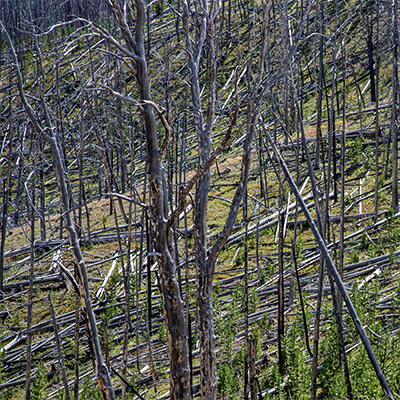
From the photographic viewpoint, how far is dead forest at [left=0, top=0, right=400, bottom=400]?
3.66 meters

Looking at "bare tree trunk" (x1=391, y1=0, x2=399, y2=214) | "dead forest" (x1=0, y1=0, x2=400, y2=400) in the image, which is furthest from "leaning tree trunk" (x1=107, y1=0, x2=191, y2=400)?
"bare tree trunk" (x1=391, y1=0, x2=399, y2=214)

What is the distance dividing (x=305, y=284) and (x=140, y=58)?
6116mm

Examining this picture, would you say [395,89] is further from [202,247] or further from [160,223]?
[160,223]

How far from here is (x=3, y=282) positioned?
35.1 ft

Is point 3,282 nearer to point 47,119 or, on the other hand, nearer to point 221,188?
point 221,188

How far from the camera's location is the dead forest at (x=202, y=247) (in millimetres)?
3663

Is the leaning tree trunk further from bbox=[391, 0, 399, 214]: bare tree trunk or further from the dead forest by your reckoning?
bbox=[391, 0, 399, 214]: bare tree trunk

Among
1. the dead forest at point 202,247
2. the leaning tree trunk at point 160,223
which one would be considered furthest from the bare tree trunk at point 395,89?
the leaning tree trunk at point 160,223

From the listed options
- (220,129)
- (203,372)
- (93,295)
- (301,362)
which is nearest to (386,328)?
(301,362)

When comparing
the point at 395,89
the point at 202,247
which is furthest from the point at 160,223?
the point at 395,89

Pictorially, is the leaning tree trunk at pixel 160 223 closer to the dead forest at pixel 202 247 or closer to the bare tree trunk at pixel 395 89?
the dead forest at pixel 202 247

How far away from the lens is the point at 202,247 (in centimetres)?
526

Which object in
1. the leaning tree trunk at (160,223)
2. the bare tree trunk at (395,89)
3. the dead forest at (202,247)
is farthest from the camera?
the bare tree trunk at (395,89)

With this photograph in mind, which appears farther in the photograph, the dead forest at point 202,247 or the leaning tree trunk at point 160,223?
the dead forest at point 202,247
